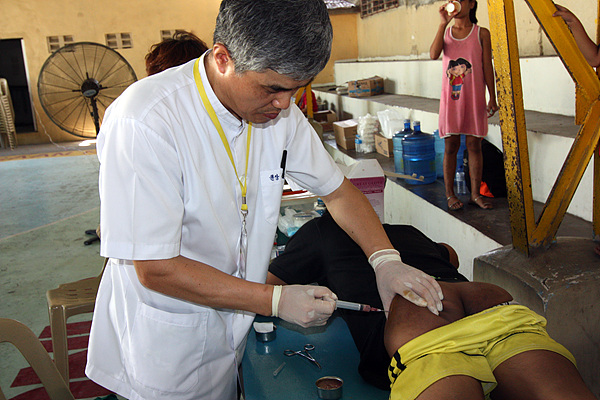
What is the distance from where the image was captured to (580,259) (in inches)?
80.7

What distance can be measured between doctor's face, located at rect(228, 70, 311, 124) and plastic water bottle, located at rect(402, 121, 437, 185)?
116 inches

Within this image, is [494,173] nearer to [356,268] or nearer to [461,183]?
[461,183]

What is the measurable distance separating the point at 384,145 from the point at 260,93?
4.05 meters

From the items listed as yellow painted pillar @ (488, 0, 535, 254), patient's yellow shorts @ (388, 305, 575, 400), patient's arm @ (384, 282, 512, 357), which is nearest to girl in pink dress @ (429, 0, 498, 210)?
yellow painted pillar @ (488, 0, 535, 254)

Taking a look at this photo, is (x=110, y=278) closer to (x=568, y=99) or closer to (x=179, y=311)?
(x=179, y=311)

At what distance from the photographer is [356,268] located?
1.78m

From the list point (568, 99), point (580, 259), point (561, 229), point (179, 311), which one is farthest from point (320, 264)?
point (568, 99)

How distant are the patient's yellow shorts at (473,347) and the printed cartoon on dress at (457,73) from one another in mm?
2337

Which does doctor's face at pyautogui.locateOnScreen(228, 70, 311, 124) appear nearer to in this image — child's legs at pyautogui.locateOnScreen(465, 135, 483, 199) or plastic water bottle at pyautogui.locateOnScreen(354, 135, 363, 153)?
child's legs at pyautogui.locateOnScreen(465, 135, 483, 199)

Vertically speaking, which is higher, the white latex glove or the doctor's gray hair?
the doctor's gray hair

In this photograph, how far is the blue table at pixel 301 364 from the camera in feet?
4.80

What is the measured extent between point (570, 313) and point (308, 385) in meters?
1.08

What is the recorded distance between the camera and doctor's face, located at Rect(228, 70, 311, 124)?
3.85 ft

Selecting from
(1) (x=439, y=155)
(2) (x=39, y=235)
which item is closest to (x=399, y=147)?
(1) (x=439, y=155)
